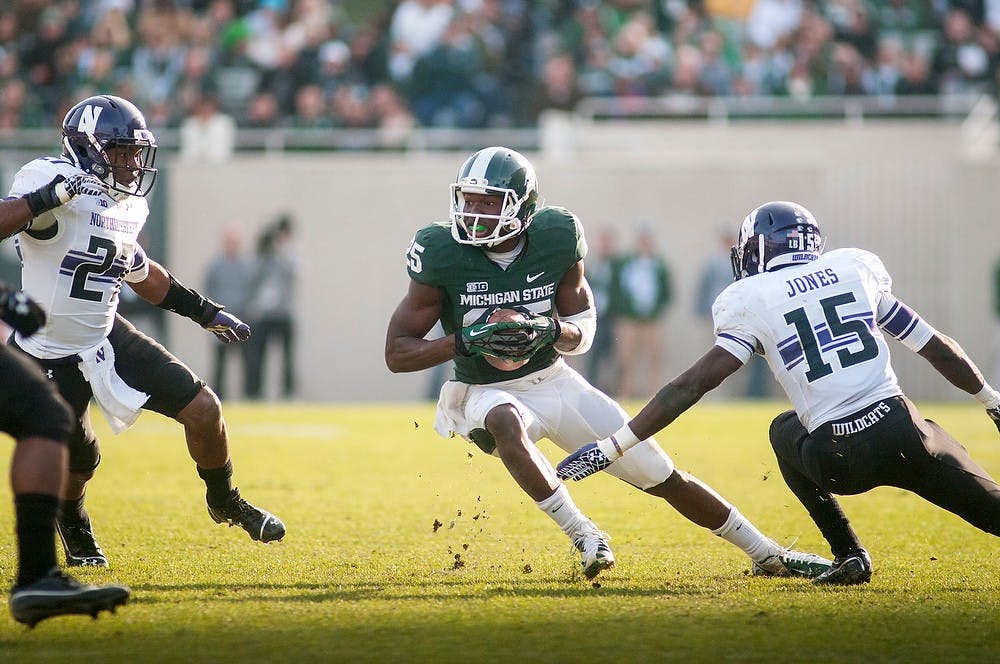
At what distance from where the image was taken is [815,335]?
4852mm

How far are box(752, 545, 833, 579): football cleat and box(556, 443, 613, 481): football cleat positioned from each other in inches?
35.3

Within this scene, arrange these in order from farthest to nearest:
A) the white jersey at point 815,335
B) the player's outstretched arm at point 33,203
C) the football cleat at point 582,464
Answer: the player's outstretched arm at point 33,203 → the white jersey at point 815,335 → the football cleat at point 582,464

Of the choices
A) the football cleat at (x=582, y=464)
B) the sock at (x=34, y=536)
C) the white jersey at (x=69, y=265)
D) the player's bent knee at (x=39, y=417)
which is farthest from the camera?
the white jersey at (x=69, y=265)

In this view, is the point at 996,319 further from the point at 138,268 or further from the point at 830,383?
the point at 138,268

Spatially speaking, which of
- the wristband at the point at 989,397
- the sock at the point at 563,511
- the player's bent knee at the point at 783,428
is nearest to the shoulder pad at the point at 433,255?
the sock at the point at 563,511

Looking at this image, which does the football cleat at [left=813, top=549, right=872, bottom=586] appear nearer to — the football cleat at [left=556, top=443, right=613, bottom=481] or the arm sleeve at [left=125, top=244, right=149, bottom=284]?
the football cleat at [left=556, top=443, right=613, bottom=481]

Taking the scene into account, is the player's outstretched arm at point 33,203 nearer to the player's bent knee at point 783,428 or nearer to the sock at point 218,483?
the sock at point 218,483

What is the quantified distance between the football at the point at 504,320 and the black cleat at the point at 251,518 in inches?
45.2

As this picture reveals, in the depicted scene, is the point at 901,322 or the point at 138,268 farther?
the point at 138,268

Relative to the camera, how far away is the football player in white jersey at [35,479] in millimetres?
3967

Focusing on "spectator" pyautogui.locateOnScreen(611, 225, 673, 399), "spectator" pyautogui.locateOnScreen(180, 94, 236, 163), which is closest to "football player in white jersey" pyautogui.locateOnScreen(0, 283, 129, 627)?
"spectator" pyautogui.locateOnScreen(611, 225, 673, 399)

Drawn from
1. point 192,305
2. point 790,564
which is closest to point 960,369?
point 790,564

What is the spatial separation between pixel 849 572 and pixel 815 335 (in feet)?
2.96

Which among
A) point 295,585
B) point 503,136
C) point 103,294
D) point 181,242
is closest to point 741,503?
point 295,585
